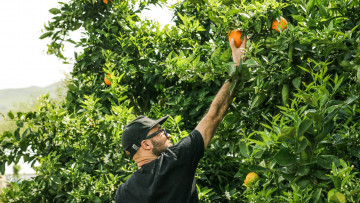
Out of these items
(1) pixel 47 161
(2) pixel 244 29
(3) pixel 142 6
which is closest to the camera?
(2) pixel 244 29

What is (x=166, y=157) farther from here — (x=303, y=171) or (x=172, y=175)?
(x=303, y=171)

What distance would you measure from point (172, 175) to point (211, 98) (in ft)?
3.91

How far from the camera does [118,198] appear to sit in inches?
111

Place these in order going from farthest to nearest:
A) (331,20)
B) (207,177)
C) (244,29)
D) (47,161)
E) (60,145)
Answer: (60,145) < (47,161) < (207,177) < (244,29) < (331,20)

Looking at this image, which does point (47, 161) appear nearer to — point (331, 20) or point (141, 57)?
point (141, 57)

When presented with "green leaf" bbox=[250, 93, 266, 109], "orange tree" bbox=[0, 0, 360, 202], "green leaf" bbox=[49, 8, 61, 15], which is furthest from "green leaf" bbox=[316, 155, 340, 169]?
"green leaf" bbox=[49, 8, 61, 15]

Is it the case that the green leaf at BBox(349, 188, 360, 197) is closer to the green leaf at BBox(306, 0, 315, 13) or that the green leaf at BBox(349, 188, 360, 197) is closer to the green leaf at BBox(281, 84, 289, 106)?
the green leaf at BBox(281, 84, 289, 106)

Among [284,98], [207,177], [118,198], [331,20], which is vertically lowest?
[207,177]

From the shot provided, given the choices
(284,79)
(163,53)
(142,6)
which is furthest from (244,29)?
(142,6)

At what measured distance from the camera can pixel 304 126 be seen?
183 centimetres

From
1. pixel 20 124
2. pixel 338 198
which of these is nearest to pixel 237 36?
pixel 338 198

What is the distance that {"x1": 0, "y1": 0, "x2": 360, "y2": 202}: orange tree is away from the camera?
1.94 meters

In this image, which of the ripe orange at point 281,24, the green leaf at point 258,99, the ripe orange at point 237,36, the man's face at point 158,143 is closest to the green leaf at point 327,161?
the green leaf at point 258,99

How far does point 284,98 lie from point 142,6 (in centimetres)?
329
